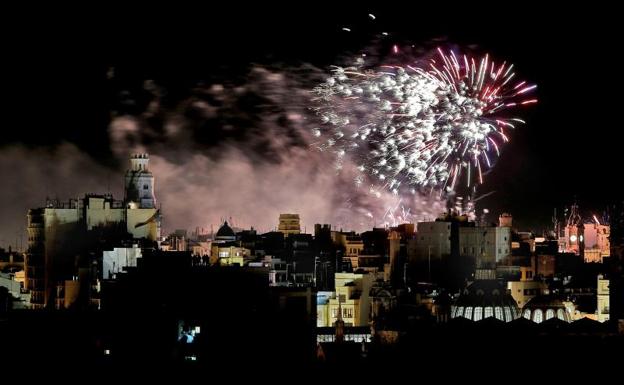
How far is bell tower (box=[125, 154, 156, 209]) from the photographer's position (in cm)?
5997

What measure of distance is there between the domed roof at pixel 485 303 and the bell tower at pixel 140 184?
53.5 feet

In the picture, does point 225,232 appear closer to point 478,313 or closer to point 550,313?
point 478,313

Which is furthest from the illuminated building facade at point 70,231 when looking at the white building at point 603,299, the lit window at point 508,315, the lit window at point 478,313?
the white building at point 603,299

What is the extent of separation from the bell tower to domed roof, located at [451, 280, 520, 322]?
1631 cm

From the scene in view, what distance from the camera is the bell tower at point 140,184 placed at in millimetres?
59969

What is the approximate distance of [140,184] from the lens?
198 ft

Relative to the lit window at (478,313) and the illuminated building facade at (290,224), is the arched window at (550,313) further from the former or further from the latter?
the illuminated building facade at (290,224)

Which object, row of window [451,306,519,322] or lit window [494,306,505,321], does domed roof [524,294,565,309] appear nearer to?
row of window [451,306,519,322]

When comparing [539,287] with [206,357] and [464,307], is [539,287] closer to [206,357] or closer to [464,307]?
[464,307]

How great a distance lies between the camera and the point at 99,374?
127 ft

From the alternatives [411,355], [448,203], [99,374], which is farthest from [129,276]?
[448,203]

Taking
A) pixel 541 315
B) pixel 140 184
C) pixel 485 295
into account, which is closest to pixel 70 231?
pixel 140 184

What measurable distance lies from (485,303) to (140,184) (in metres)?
18.1

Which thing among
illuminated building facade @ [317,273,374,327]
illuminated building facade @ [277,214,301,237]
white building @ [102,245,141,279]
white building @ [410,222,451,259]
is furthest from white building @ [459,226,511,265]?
white building @ [102,245,141,279]
